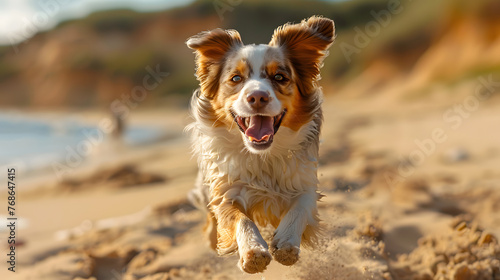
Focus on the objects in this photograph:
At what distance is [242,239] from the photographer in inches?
120

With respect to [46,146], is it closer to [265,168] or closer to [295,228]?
[265,168]

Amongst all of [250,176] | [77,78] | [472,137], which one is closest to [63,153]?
[472,137]

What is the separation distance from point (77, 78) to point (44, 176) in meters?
39.6

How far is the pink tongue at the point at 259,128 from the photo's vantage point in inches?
128

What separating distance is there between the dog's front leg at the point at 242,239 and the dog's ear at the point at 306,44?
101 cm

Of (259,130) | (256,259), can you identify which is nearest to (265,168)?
(259,130)

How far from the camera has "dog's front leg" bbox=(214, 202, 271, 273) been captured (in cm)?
286

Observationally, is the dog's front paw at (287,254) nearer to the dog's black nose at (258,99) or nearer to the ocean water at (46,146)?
the dog's black nose at (258,99)

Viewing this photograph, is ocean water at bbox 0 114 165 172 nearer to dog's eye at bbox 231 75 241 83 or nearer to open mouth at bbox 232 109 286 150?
dog's eye at bbox 231 75 241 83

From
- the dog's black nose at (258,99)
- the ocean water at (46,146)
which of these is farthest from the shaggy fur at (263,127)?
the ocean water at (46,146)

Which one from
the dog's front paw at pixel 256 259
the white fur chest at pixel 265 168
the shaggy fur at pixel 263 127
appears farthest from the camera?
the white fur chest at pixel 265 168

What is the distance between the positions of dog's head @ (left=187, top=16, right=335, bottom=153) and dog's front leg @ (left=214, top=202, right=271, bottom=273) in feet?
1.57

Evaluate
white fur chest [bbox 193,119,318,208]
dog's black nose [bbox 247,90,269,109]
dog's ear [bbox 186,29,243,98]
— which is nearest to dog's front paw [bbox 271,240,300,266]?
white fur chest [bbox 193,119,318,208]

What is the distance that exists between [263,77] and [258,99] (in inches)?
11.7
